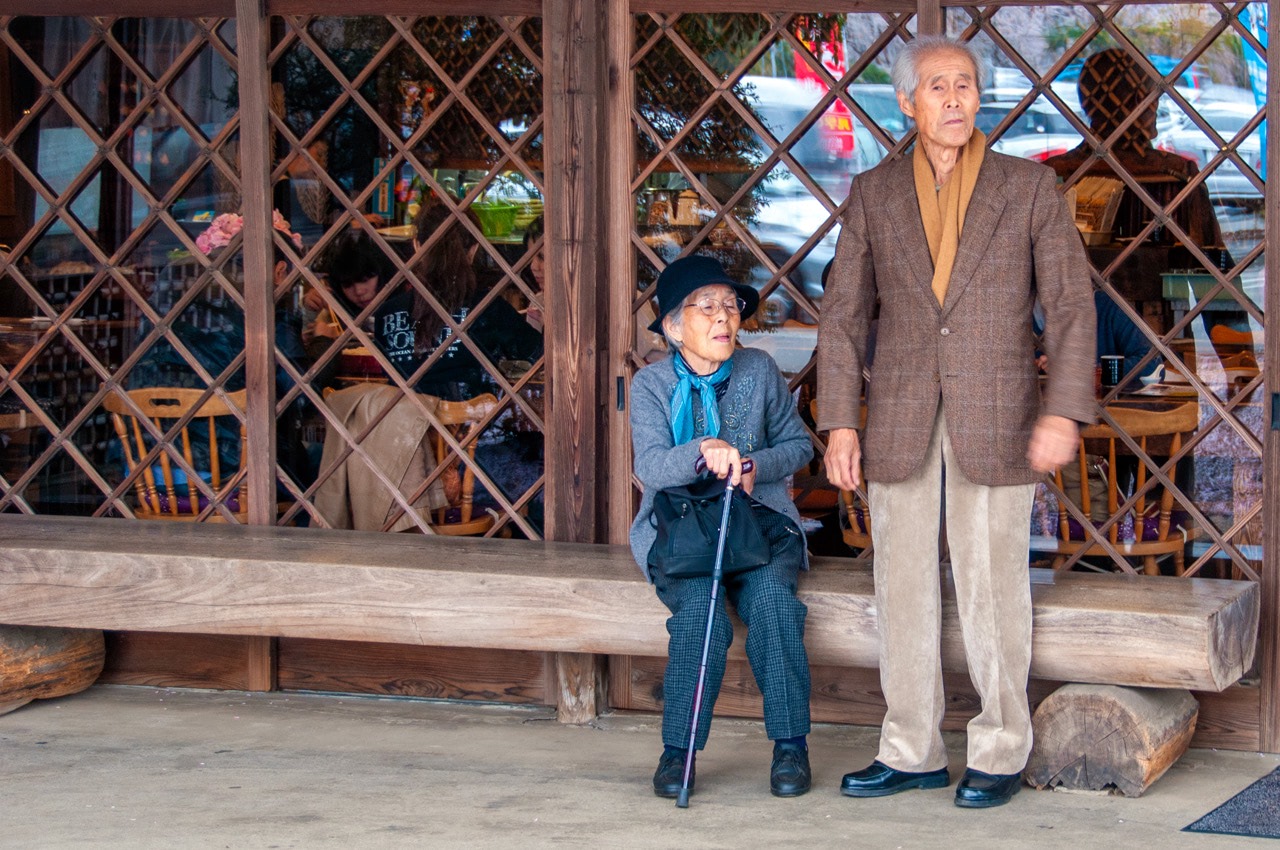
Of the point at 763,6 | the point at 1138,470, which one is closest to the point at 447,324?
the point at 763,6

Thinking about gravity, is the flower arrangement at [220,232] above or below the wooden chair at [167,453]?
above

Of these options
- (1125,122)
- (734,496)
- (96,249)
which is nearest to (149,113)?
(96,249)

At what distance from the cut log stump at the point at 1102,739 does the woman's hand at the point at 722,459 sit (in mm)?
946

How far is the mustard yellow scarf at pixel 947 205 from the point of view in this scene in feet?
11.8

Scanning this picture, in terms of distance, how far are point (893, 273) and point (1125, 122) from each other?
105 centimetres

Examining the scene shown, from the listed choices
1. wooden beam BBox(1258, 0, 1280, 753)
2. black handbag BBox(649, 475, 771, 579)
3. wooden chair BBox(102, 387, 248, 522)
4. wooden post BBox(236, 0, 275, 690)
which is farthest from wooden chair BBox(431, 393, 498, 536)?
wooden beam BBox(1258, 0, 1280, 753)

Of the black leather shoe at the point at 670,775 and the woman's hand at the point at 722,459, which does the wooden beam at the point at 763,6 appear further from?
the black leather shoe at the point at 670,775

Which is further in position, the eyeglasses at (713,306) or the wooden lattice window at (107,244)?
the wooden lattice window at (107,244)

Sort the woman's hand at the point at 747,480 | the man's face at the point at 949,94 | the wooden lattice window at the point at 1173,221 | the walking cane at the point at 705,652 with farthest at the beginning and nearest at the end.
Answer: the wooden lattice window at the point at 1173,221
the woman's hand at the point at 747,480
the walking cane at the point at 705,652
the man's face at the point at 949,94

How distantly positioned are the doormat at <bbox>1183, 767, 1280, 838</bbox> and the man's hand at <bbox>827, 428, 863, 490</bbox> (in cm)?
110

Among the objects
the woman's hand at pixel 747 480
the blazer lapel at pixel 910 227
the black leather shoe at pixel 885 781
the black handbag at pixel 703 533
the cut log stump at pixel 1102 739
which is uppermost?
the blazer lapel at pixel 910 227

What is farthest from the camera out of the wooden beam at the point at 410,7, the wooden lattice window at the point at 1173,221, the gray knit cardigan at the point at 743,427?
the wooden beam at the point at 410,7

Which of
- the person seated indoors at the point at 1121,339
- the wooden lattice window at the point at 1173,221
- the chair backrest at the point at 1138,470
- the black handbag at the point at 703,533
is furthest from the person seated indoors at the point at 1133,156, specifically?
the black handbag at the point at 703,533

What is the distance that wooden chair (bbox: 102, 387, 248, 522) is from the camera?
16.4 feet
